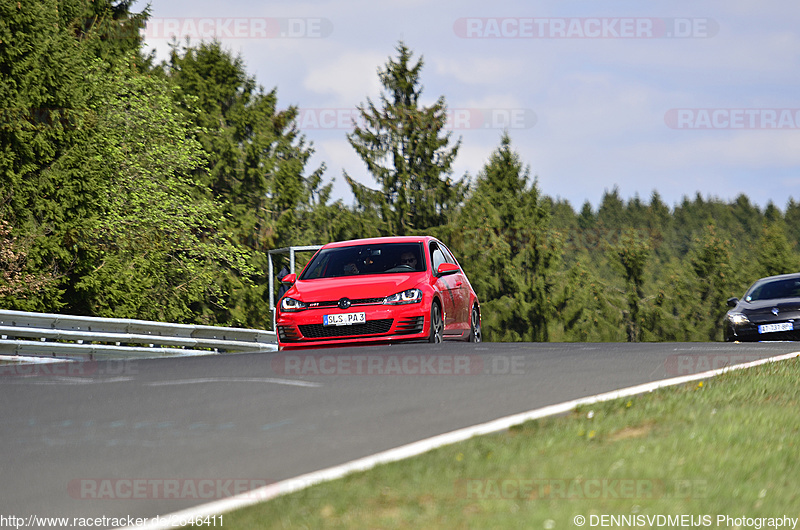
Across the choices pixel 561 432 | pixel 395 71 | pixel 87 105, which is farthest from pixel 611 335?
pixel 561 432

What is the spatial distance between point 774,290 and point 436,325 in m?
9.36

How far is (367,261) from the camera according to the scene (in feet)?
47.3

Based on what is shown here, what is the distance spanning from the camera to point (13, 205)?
25.1 meters

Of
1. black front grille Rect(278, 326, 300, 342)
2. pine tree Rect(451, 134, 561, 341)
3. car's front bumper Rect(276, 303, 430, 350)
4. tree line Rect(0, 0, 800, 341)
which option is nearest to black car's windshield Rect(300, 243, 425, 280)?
car's front bumper Rect(276, 303, 430, 350)

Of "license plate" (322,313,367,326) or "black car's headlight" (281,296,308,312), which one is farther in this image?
"black car's headlight" (281,296,308,312)

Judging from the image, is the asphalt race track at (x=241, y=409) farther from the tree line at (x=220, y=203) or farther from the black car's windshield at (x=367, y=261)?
the tree line at (x=220, y=203)

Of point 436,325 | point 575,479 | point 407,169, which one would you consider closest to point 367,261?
point 436,325

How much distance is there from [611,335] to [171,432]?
2463 inches

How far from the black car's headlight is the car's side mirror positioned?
79.8 inches

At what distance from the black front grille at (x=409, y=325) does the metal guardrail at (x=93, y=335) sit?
312cm

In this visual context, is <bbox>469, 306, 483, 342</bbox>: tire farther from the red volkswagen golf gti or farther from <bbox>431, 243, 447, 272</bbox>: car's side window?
the red volkswagen golf gti

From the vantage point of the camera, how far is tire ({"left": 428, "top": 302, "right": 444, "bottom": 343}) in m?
13.6

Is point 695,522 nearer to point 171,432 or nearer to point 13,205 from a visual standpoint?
point 171,432

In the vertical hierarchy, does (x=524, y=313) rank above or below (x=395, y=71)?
below
